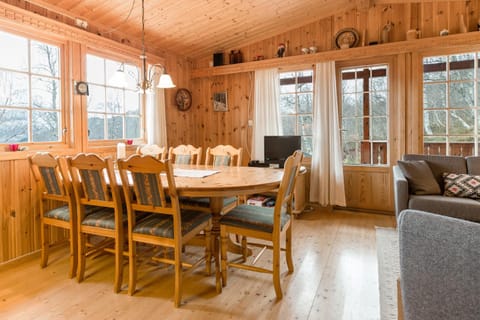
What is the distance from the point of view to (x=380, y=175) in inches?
160

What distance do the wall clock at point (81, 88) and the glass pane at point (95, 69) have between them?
0.59ft

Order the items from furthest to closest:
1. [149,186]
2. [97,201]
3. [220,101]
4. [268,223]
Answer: [220,101] < [97,201] < [268,223] < [149,186]

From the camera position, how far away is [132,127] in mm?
3992

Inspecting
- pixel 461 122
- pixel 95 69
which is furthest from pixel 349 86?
pixel 95 69

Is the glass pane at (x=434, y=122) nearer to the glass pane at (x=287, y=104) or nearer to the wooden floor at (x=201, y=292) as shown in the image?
the glass pane at (x=287, y=104)

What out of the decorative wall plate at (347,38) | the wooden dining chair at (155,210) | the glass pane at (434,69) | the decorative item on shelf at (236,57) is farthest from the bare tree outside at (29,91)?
the glass pane at (434,69)

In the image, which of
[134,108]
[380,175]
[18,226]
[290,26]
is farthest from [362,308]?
[290,26]

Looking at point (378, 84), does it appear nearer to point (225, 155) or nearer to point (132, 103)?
point (225, 155)

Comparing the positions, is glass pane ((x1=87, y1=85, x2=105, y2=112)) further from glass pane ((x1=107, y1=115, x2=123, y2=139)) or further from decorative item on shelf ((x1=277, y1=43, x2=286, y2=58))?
decorative item on shelf ((x1=277, y1=43, x2=286, y2=58))

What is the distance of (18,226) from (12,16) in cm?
183

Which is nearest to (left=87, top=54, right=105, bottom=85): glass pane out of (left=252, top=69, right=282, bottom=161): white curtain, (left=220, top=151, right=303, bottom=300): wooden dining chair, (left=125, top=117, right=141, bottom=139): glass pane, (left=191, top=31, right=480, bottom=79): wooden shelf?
(left=125, top=117, right=141, bottom=139): glass pane

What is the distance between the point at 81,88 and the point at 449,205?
3821mm

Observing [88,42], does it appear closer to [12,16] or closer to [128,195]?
[12,16]

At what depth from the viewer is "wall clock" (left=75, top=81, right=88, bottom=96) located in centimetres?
314
